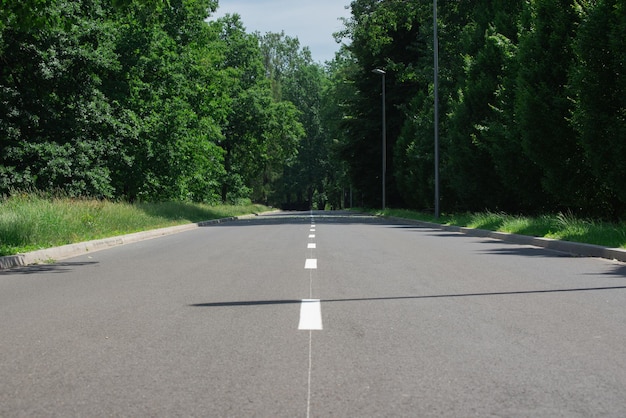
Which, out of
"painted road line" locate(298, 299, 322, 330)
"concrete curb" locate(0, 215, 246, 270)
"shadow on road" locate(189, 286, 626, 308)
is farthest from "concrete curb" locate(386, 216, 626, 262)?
"concrete curb" locate(0, 215, 246, 270)

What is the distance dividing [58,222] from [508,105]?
15422 mm

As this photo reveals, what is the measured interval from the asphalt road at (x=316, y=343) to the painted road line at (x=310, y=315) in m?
0.02

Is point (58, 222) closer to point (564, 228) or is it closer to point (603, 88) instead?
point (564, 228)

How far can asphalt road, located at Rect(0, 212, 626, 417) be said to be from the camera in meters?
4.04

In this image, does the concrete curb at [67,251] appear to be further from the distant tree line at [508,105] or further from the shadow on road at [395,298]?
the distant tree line at [508,105]

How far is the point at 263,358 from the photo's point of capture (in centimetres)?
510

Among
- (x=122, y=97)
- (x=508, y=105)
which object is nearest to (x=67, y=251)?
(x=508, y=105)

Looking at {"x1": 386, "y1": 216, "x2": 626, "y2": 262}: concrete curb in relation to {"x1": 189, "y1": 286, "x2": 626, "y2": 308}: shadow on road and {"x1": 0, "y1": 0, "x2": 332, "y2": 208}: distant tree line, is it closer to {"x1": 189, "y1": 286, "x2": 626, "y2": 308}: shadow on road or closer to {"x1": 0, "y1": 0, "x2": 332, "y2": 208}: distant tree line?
{"x1": 189, "y1": 286, "x2": 626, "y2": 308}: shadow on road

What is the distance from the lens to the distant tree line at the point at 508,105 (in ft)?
53.8

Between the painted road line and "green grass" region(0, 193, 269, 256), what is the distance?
7638mm

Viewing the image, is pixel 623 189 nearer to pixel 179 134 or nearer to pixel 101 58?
pixel 101 58

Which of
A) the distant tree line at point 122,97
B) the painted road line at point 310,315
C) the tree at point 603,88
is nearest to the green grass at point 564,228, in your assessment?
the tree at point 603,88

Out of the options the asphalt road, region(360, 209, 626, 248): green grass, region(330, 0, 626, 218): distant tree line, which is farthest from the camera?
region(330, 0, 626, 218): distant tree line

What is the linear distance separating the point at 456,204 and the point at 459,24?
9527 millimetres
